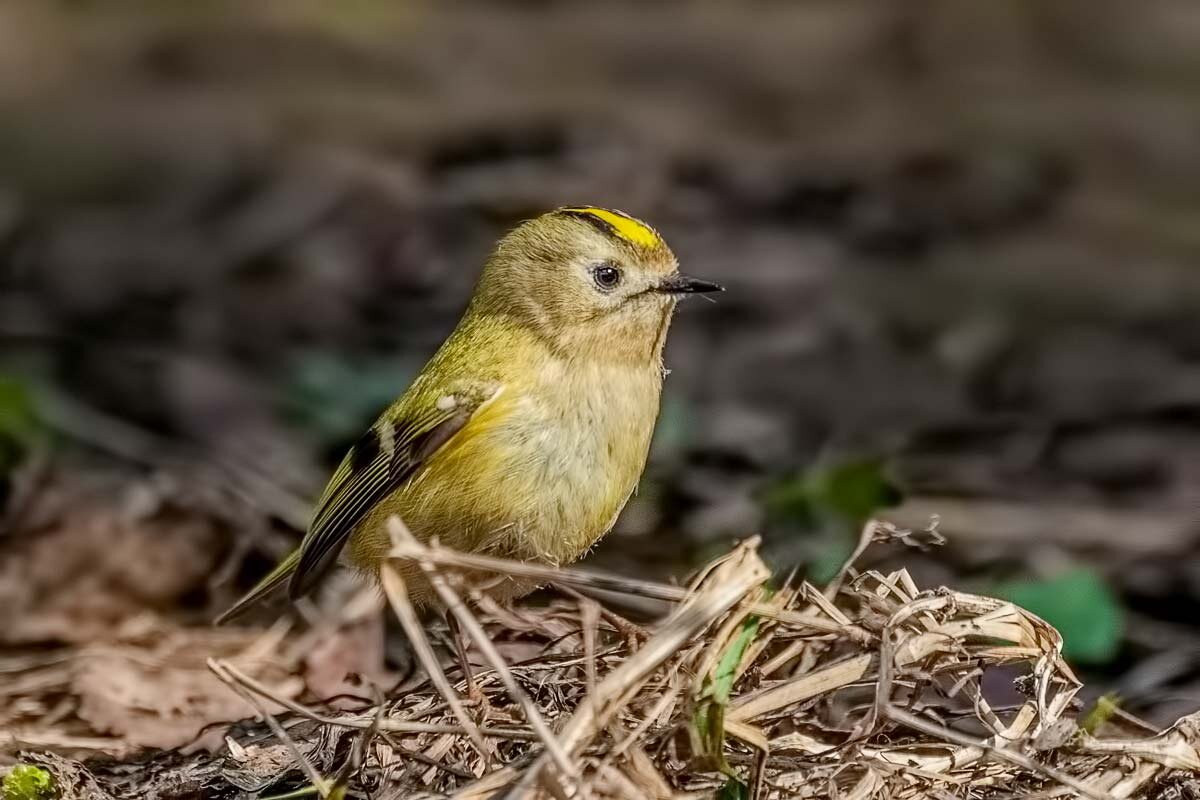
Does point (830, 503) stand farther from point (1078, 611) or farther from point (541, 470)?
point (541, 470)

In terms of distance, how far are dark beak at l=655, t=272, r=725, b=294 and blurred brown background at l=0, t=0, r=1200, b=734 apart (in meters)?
0.60

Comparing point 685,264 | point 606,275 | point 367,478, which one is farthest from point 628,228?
point 685,264

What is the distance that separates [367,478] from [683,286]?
768 mm

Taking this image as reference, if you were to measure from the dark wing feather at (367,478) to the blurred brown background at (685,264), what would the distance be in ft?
2.37

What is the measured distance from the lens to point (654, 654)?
2371 millimetres

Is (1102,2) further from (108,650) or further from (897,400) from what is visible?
(108,650)

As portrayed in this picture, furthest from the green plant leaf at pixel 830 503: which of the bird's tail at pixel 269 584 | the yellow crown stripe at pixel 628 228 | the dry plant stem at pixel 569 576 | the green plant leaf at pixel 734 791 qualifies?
the green plant leaf at pixel 734 791

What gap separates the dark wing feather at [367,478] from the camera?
3375 mm

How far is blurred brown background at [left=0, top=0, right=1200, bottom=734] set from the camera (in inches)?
176

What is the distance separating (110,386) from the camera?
17.8 feet

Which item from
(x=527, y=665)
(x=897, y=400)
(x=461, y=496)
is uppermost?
(x=461, y=496)

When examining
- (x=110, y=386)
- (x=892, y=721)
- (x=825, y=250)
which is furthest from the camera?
(x=825, y=250)

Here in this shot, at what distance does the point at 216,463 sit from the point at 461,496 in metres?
1.80

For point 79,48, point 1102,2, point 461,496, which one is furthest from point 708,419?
point 79,48
